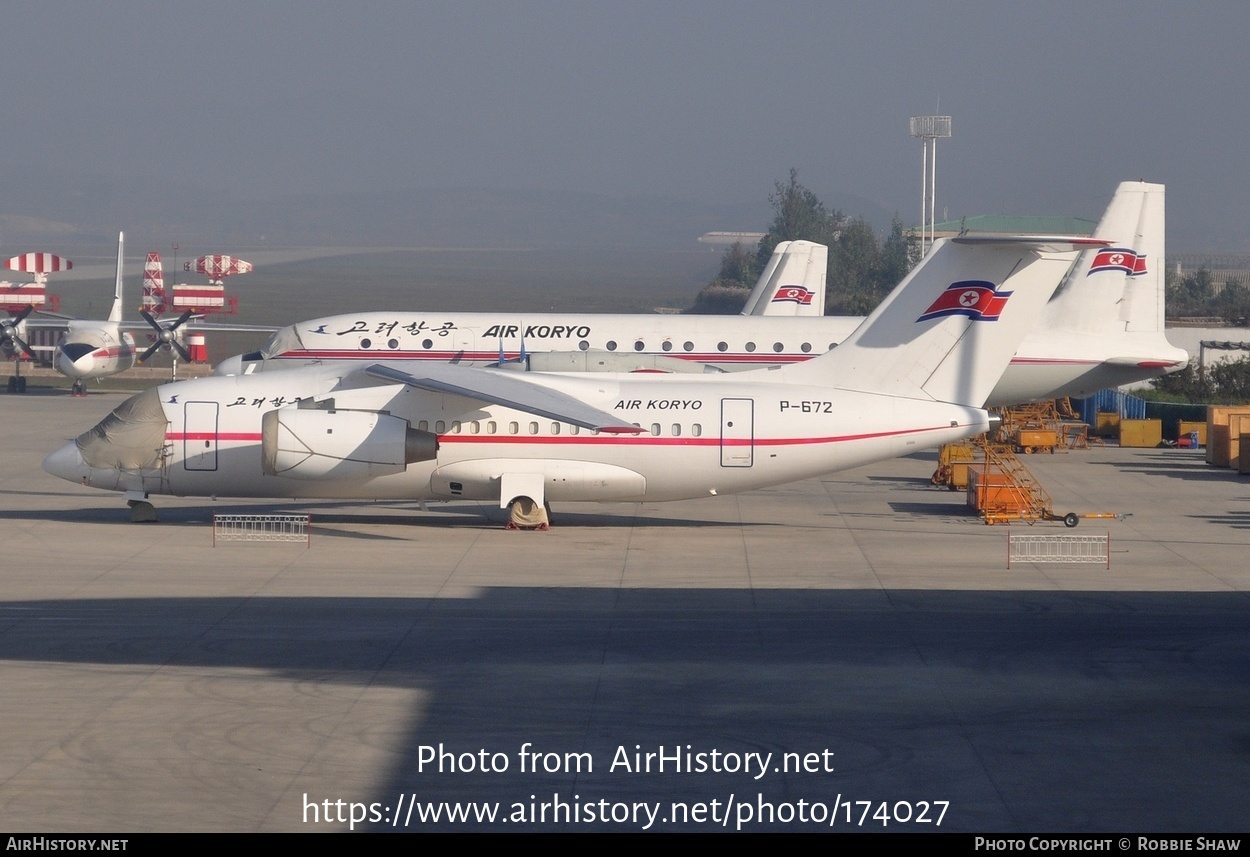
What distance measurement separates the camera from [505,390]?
24.1 meters

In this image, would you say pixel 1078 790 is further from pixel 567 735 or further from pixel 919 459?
pixel 919 459

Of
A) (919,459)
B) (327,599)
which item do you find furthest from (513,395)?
(919,459)

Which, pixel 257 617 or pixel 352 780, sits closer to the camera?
pixel 352 780

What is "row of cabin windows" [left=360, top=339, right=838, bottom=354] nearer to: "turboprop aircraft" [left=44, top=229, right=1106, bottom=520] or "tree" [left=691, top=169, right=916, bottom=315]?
"turboprop aircraft" [left=44, top=229, right=1106, bottom=520]

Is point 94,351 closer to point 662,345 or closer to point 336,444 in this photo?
point 662,345

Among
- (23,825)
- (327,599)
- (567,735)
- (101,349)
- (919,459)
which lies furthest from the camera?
(101,349)

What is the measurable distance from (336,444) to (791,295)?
28.7 meters

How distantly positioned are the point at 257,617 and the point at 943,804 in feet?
32.7

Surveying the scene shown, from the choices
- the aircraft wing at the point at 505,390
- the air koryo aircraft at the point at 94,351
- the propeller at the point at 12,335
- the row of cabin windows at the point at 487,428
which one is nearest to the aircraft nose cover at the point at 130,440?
the aircraft wing at the point at 505,390

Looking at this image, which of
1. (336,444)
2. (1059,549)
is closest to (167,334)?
(336,444)

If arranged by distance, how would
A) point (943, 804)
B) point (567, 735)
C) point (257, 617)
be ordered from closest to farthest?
point (943, 804) < point (567, 735) < point (257, 617)

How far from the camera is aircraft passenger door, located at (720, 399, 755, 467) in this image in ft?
83.0

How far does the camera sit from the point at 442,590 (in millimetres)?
20281

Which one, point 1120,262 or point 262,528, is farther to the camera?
point 1120,262
